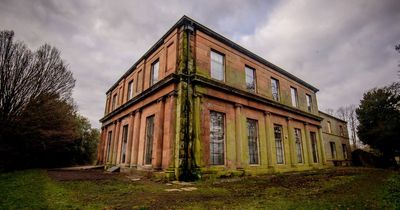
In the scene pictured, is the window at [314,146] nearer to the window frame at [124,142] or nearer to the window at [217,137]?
the window at [217,137]

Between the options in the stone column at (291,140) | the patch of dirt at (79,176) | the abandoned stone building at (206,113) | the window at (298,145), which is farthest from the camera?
the window at (298,145)

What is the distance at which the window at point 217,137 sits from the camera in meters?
11.1

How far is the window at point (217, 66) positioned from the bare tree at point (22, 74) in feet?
32.7

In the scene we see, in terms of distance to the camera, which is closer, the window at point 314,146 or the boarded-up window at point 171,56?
the boarded-up window at point 171,56

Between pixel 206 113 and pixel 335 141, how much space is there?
74.6 feet

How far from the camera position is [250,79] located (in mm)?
14953

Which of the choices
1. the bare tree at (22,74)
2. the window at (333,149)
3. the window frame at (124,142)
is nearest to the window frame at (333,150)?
the window at (333,149)

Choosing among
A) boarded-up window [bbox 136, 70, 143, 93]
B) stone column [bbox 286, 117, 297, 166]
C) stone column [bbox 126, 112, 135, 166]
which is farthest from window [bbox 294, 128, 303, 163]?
boarded-up window [bbox 136, 70, 143, 93]

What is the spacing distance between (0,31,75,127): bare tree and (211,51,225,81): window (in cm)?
997

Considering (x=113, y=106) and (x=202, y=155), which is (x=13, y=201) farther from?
(x=113, y=106)

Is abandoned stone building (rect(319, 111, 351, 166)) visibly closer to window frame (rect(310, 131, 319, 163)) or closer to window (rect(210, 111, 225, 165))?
window frame (rect(310, 131, 319, 163))

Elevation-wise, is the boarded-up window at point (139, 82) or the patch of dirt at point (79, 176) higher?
the boarded-up window at point (139, 82)

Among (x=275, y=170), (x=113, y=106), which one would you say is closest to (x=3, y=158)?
(x=113, y=106)

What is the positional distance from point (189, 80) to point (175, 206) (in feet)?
23.0
